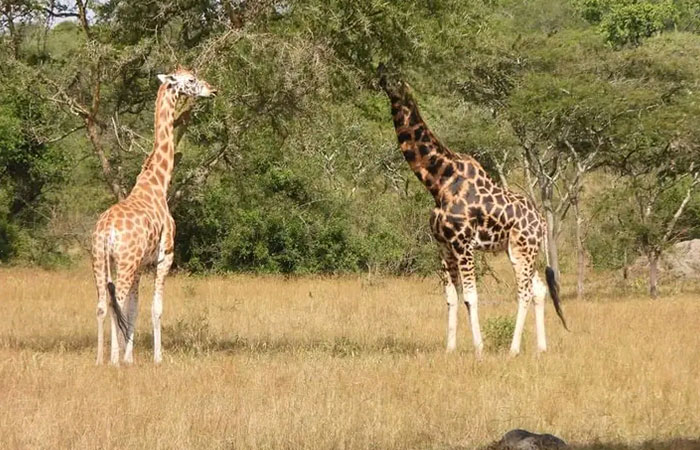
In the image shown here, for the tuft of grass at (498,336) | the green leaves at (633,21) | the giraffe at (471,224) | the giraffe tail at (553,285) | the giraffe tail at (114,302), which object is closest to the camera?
the giraffe tail at (114,302)

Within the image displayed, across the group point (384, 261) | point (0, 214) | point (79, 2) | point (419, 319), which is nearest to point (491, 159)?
point (384, 261)

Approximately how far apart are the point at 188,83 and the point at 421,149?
2934mm

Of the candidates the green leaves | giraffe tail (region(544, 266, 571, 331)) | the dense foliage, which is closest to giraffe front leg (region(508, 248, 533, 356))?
giraffe tail (region(544, 266, 571, 331))

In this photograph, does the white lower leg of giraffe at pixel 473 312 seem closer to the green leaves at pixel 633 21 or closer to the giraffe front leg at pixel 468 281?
the giraffe front leg at pixel 468 281

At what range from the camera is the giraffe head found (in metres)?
13.5

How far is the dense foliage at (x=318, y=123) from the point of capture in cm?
1415

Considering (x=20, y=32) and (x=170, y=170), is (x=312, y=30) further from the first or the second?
(x=20, y=32)

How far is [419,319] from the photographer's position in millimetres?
18453

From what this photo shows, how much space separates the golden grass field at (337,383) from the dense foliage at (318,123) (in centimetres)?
253

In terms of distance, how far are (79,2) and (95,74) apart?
1054 millimetres

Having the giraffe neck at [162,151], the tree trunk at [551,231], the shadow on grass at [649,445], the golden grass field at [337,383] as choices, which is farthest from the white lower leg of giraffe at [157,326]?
the tree trunk at [551,231]

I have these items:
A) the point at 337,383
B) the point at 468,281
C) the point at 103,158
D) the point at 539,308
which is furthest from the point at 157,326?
the point at 539,308

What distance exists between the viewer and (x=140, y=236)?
1250cm

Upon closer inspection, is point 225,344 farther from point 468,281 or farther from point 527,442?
point 527,442
